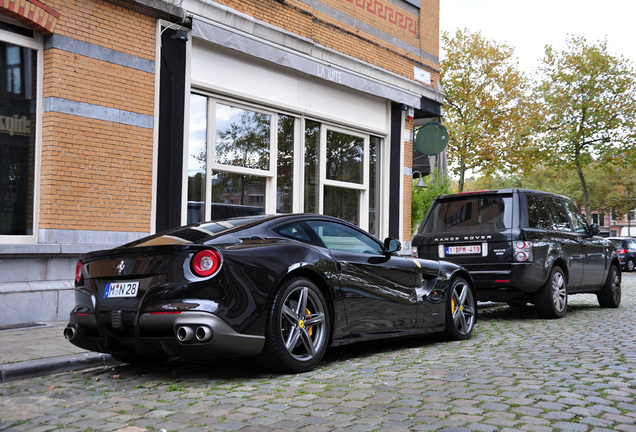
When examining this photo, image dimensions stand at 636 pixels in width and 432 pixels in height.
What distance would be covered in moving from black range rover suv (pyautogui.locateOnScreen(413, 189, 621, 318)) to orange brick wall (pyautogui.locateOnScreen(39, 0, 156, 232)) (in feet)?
14.7

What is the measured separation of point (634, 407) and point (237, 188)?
8836mm

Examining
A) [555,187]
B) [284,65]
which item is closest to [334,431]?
[284,65]

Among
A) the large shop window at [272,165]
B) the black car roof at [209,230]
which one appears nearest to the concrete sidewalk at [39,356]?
the black car roof at [209,230]

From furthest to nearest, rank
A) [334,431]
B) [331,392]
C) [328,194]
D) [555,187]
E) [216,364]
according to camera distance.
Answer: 1. [555,187]
2. [328,194]
3. [216,364]
4. [331,392]
5. [334,431]

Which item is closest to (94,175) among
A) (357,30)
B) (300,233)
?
(300,233)

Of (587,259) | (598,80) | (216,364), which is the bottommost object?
(216,364)

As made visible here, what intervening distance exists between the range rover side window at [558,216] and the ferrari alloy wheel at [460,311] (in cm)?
292

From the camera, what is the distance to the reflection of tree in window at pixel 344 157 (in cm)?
1420

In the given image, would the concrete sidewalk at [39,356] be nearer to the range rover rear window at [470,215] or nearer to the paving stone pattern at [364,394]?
the paving stone pattern at [364,394]

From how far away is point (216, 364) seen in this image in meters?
5.91

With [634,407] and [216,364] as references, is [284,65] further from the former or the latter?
[634,407]

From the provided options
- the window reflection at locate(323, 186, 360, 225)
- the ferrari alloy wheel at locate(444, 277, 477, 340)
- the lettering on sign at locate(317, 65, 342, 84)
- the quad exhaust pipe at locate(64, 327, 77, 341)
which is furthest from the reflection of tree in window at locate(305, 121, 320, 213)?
the quad exhaust pipe at locate(64, 327, 77, 341)

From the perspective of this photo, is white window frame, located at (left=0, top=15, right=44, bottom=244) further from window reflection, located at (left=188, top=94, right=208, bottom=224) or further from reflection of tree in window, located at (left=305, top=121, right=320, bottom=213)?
reflection of tree in window, located at (left=305, top=121, right=320, bottom=213)

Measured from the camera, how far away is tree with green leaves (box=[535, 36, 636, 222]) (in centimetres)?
3108
